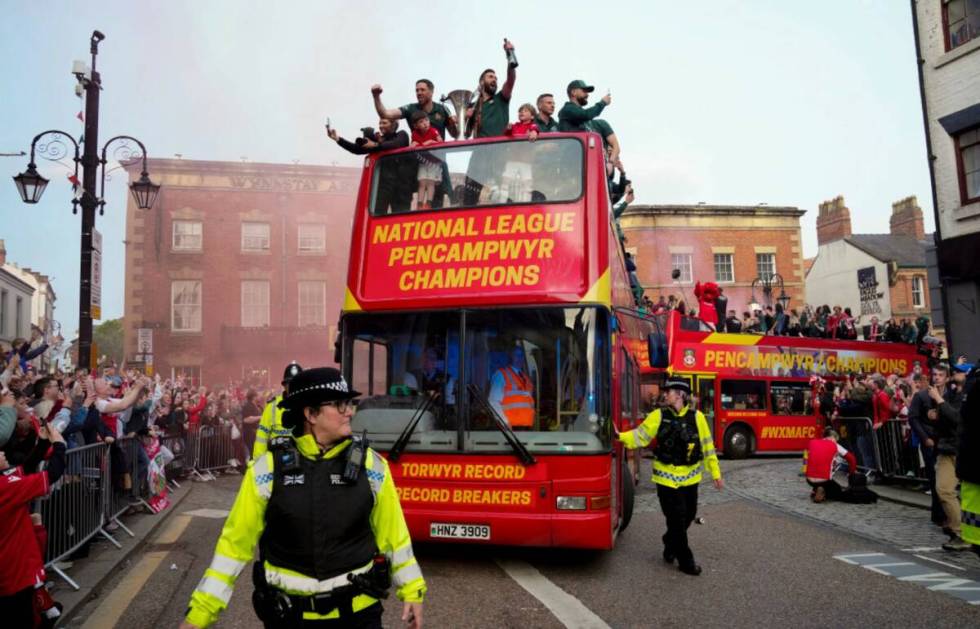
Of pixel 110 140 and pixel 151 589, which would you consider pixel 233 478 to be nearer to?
pixel 110 140

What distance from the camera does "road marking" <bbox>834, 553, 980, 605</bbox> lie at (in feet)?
19.1

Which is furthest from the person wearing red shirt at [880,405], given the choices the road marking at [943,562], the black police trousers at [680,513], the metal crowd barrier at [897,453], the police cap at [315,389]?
the police cap at [315,389]

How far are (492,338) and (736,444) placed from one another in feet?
49.0

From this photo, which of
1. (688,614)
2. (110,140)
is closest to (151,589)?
(688,614)

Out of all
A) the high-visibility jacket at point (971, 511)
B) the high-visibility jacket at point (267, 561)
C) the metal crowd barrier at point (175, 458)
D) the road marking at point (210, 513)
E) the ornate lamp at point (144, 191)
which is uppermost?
the ornate lamp at point (144, 191)

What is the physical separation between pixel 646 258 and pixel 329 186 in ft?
52.8

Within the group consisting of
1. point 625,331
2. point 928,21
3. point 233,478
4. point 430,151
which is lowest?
point 233,478

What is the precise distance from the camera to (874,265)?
39688 mm

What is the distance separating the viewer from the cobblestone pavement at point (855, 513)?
7.72 meters

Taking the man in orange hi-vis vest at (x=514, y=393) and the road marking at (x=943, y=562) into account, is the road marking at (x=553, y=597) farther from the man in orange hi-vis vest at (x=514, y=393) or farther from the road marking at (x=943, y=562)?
the road marking at (x=943, y=562)

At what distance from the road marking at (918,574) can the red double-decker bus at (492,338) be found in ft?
7.73

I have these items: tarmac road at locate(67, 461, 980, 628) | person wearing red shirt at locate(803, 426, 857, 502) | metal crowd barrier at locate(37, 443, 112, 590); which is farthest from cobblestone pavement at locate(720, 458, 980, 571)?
metal crowd barrier at locate(37, 443, 112, 590)

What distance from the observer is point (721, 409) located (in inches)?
760

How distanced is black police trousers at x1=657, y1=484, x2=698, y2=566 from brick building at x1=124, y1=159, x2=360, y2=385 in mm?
27909
